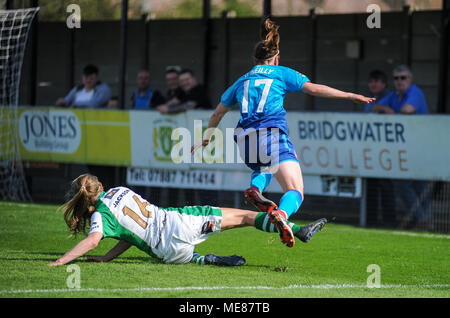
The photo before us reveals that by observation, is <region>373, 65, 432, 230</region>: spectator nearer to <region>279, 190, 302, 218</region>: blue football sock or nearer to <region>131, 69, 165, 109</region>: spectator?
<region>131, 69, 165, 109</region>: spectator

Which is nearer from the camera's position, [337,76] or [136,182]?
[136,182]

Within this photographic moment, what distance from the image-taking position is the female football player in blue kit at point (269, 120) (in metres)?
7.45

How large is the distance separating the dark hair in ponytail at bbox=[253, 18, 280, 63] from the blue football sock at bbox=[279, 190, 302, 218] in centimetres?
142

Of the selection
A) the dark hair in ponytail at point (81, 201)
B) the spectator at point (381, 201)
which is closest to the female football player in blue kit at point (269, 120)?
the dark hair in ponytail at point (81, 201)

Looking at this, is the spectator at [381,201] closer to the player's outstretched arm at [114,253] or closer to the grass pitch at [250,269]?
the grass pitch at [250,269]

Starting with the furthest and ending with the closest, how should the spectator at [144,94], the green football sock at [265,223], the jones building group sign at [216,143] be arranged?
the spectator at [144,94] → the jones building group sign at [216,143] → the green football sock at [265,223]

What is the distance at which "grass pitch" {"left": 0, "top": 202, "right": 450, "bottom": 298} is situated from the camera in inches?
246

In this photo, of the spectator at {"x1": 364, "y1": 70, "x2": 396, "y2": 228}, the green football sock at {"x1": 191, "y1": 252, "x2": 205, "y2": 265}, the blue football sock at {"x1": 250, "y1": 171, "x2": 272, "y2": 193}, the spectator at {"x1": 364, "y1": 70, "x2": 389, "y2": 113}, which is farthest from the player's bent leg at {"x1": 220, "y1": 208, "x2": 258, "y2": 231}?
the spectator at {"x1": 364, "y1": 70, "x2": 389, "y2": 113}

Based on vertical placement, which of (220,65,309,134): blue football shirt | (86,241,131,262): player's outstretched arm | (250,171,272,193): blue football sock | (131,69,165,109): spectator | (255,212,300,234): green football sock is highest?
(131,69,165,109): spectator

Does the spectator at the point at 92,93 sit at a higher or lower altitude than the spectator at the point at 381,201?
higher
